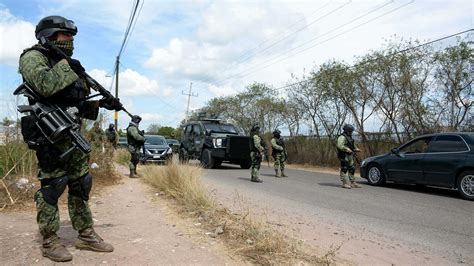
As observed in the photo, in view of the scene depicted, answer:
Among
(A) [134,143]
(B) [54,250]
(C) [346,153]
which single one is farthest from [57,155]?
(C) [346,153]

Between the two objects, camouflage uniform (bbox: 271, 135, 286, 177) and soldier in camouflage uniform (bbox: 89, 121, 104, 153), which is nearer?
soldier in camouflage uniform (bbox: 89, 121, 104, 153)

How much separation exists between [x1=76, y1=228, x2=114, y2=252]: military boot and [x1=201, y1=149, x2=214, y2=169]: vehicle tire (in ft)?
42.3

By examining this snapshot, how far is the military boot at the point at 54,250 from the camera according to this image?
3.33 m

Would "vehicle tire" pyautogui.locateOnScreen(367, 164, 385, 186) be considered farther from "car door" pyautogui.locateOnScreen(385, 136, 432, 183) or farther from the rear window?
the rear window

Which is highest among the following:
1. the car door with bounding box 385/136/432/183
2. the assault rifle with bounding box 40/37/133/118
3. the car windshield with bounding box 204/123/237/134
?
the car windshield with bounding box 204/123/237/134

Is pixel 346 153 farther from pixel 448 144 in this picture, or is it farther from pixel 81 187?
pixel 81 187

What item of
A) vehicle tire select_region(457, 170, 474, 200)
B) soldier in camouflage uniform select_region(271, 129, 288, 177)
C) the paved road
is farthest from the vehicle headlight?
vehicle tire select_region(457, 170, 474, 200)

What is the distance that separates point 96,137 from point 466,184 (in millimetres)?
9075

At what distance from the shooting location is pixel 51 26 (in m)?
3.51

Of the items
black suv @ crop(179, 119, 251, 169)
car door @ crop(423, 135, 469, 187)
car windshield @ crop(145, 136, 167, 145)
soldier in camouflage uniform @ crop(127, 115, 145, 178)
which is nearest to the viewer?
car door @ crop(423, 135, 469, 187)

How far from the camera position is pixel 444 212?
295 inches

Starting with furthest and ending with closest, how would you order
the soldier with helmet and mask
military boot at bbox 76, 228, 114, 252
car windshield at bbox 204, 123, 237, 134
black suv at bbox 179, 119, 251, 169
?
1. car windshield at bbox 204, 123, 237, 134
2. black suv at bbox 179, 119, 251, 169
3. the soldier with helmet and mask
4. military boot at bbox 76, 228, 114, 252

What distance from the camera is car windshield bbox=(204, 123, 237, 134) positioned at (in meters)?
17.5

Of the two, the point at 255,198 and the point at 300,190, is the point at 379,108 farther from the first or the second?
the point at 255,198
